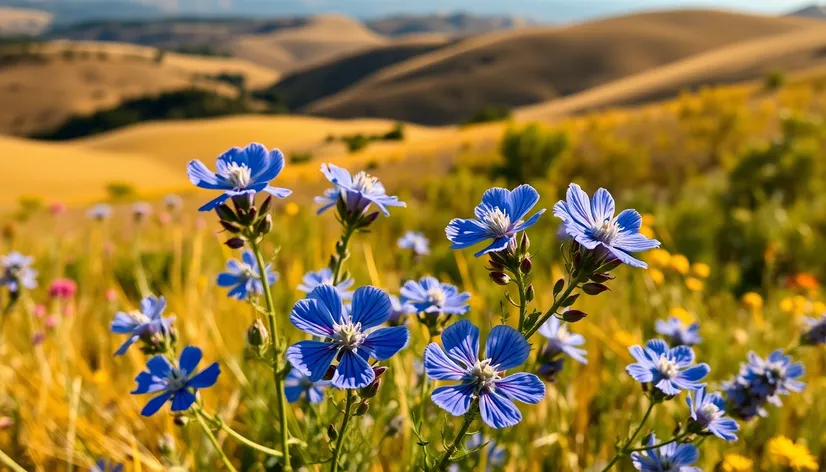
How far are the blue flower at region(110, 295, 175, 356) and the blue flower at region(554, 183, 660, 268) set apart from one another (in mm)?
909

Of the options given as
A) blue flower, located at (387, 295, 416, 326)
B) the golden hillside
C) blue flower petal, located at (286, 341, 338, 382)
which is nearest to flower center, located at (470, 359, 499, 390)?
blue flower petal, located at (286, 341, 338, 382)

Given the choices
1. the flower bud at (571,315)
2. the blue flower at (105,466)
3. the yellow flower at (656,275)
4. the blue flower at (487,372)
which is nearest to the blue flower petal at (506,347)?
the blue flower at (487,372)

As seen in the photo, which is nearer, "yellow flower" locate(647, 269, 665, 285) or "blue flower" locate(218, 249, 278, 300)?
"blue flower" locate(218, 249, 278, 300)

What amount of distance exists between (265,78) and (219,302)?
497 feet

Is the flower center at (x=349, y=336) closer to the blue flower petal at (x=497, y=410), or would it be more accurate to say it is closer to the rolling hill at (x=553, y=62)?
the blue flower petal at (x=497, y=410)

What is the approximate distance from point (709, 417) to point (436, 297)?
0.65m

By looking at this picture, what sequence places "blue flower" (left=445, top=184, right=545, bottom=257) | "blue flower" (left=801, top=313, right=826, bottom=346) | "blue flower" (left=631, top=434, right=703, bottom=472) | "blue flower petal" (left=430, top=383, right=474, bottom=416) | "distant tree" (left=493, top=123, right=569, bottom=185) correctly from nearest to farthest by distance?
1. "blue flower petal" (left=430, top=383, right=474, bottom=416)
2. "blue flower" (left=445, top=184, right=545, bottom=257)
3. "blue flower" (left=631, top=434, right=703, bottom=472)
4. "blue flower" (left=801, top=313, right=826, bottom=346)
5. "distant tree" (left=493, top=123, right=569, bottom=185)

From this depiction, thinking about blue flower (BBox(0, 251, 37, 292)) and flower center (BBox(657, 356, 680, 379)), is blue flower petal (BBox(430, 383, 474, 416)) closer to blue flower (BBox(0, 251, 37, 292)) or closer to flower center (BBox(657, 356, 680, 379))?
flower center (BBox(657, 356, 680, 379))

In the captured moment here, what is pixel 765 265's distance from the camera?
4.73m

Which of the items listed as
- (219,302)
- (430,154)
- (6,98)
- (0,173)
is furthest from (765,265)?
(6,98)

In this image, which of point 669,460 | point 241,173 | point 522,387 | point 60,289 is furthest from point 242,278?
point 60,289

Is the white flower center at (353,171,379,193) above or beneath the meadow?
above

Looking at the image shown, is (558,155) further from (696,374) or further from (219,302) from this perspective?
(696,374)

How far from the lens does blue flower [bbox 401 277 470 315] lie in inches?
50.9
